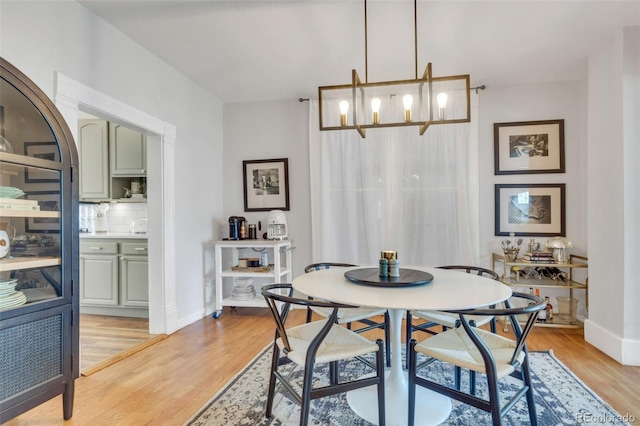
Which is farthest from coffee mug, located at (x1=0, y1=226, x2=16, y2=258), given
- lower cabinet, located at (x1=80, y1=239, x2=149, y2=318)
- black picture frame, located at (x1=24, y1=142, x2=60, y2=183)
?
lower cabinet, located at (x1=80, y1=239, x2=149, y2=318)

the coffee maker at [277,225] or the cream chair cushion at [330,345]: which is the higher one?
the coffee maker at [277,225]

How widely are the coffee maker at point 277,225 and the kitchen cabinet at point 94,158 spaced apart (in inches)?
74.9

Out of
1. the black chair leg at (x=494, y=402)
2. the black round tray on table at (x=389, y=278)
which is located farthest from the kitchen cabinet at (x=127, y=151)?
the black chair leg at (x=494, y=402)

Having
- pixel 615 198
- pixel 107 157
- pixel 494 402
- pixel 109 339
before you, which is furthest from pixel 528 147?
pixel 107 157

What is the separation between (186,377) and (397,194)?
2627mm

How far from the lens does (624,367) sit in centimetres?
247

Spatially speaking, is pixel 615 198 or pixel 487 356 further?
pixel 615 198

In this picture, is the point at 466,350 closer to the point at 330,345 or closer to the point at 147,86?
the point at 330,345

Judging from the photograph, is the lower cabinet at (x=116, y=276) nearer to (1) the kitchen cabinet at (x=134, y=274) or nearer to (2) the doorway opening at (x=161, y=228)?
(1) the kitchen cabinet at (x=134, y=274)

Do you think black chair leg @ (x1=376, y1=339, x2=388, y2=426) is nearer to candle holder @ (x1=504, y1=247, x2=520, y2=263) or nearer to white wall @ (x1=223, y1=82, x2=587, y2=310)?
candle holder @ (x1=504, y1=247, x2=520, y2=263)

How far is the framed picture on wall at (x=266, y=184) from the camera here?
4.11m

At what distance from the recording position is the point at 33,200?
1.79 metres

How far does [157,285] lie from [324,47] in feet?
8.40

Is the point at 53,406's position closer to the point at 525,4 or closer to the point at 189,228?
the point at 189,228
